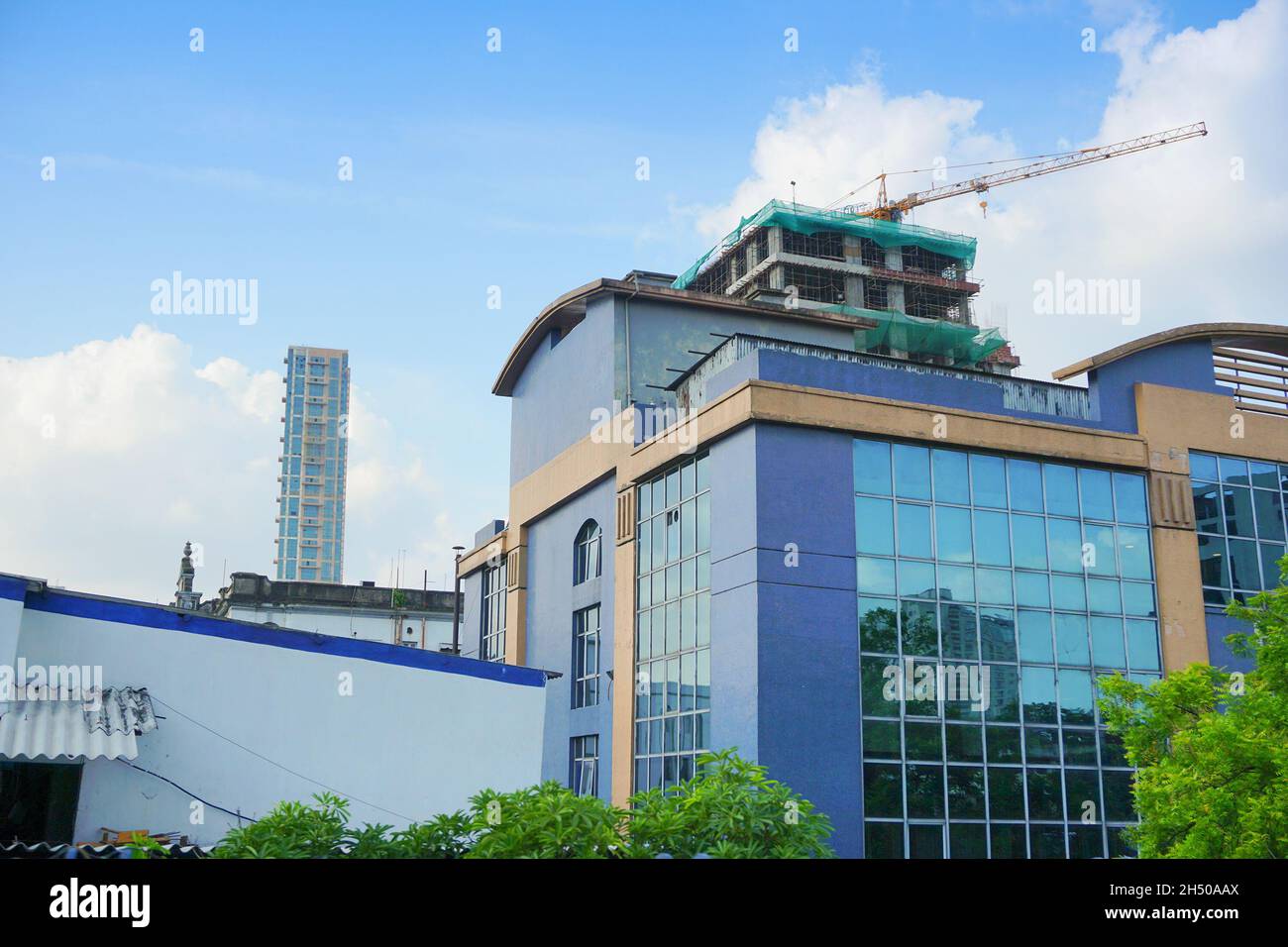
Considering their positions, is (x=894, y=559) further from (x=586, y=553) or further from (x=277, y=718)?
(x=277, y=718)

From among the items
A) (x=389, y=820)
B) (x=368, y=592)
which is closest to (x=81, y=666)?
(x=389, y=820)

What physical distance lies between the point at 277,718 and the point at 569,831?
10601 millimetres

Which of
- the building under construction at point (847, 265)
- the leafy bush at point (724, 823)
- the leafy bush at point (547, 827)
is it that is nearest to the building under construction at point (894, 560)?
the leafy bush at point (724, 823)

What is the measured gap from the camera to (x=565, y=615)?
107ft

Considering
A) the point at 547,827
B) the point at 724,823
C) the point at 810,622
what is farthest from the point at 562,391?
the point at 547,827

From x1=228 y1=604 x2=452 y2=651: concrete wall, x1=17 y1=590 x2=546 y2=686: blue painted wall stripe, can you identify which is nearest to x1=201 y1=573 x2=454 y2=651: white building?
x1=228 y1=604 x2=452 y2=651: concrete wall

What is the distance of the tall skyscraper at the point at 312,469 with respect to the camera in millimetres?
138125

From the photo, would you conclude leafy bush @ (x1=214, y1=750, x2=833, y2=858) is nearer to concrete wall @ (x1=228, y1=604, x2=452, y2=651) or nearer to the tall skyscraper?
concrete wall @ (x1=228, y1=604, x2=452, y2=651)

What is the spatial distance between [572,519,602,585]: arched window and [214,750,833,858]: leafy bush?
837 inches

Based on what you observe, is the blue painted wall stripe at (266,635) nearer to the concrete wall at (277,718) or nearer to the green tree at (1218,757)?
the concrete wall at (277,718)

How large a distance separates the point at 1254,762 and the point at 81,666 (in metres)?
15.7

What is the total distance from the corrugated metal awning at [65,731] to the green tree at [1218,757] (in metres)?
13.8

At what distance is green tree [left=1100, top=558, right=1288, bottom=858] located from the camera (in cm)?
1471
